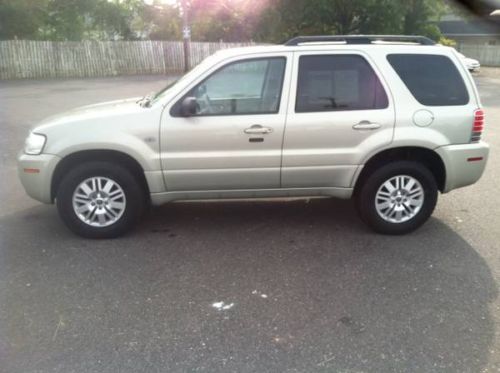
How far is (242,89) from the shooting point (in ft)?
15.2

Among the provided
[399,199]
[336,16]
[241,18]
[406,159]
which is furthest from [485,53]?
[399,199]

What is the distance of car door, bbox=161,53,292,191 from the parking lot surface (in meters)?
0.66

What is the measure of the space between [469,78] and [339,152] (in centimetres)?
150

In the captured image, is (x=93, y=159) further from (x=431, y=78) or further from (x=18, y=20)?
(x=18, y=20)

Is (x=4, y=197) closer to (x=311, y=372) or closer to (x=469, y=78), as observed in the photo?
Result: (x=311, y=372)

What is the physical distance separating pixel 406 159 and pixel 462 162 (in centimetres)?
53

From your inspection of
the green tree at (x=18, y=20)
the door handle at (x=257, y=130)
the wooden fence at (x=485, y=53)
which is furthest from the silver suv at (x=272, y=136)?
the wooden fence at (x=485, y=53)

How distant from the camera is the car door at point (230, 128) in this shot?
4.46m

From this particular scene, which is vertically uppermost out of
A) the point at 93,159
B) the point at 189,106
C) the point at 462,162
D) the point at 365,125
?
the point at 189,106

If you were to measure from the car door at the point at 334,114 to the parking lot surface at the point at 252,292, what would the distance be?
31.6 inches

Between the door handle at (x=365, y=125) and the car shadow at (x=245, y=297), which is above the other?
the door handle at (x=365, y=125)

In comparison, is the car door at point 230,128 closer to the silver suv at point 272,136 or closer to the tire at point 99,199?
the silver suv at point 272,136

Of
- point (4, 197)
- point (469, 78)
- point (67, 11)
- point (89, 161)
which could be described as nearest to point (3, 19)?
point (67, 11)

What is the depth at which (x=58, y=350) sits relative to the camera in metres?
3.00
